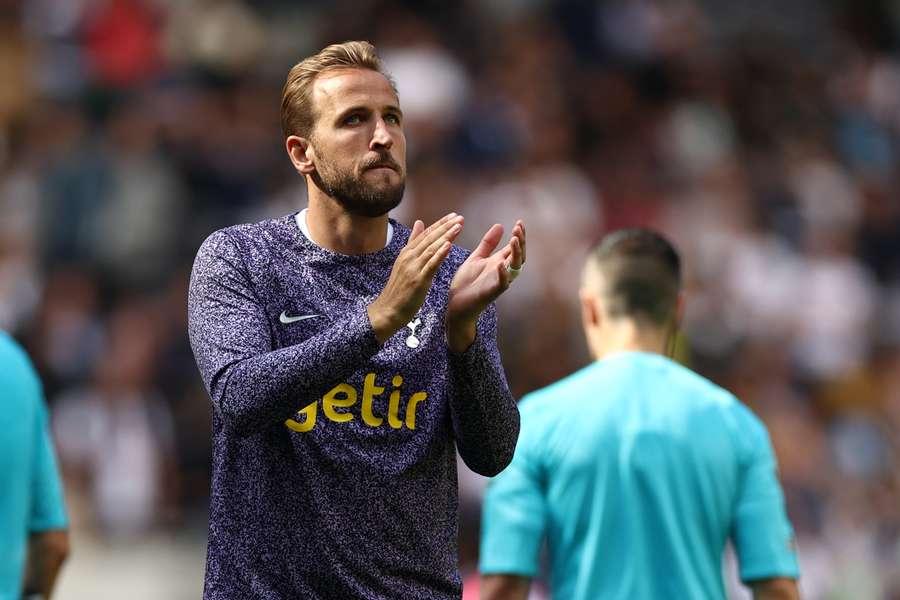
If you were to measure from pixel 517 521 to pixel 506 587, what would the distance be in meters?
0.21

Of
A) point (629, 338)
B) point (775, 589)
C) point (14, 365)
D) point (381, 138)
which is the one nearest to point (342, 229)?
point (381, 138)

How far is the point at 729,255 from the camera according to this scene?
1092 cm

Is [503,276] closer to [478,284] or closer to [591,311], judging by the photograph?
[478,284]

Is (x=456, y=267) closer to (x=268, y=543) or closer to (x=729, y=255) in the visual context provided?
(x=268, y=543)

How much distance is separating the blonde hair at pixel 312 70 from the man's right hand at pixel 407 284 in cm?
66

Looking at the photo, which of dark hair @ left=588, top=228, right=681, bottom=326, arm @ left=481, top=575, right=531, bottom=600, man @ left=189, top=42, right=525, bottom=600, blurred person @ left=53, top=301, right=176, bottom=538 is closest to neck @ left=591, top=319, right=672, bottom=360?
dark hair @ left=588, top=228, right=681, bottom=326

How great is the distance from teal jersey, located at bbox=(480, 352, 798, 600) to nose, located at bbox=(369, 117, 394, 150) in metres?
1.29

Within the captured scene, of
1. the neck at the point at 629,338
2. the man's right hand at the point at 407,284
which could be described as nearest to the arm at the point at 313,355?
the man's right hand at the point at 407,284

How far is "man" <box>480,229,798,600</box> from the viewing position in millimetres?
4594

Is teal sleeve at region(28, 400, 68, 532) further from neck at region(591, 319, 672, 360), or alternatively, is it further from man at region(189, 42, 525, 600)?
neck at region(591, 319, 672, 360)

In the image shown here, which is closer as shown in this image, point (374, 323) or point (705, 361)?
point (374, 323)

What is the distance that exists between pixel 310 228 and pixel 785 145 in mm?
9191

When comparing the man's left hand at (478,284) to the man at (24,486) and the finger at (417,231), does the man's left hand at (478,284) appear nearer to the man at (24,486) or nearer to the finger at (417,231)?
the finger at (417,231)

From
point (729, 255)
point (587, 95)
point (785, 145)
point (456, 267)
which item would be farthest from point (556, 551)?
point (785, 145)
